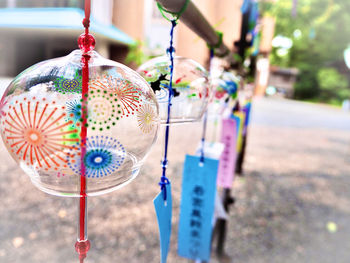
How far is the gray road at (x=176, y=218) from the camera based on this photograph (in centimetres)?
208

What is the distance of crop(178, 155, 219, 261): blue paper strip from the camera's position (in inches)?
34.5

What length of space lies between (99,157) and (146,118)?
0.09 m

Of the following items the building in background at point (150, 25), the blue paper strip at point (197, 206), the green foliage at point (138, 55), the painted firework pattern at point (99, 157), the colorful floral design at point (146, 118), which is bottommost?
the blue paper strip at point (197, 206)

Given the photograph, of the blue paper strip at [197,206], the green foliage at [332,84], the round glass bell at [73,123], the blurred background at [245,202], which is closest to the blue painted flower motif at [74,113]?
the round glass bell at [73,123]

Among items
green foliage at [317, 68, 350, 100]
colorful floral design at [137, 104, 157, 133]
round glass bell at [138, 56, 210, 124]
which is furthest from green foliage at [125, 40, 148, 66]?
green foliage at [317, 68, 350, 100]

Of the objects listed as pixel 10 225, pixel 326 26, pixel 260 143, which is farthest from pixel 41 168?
pixel 326 26

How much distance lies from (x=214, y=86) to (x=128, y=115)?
55 cm

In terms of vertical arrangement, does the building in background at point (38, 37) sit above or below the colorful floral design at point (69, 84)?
above

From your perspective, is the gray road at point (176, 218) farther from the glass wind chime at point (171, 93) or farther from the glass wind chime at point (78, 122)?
the glass wind chime at point (78, 122)

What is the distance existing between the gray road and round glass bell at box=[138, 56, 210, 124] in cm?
159

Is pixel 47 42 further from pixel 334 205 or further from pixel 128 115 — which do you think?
pixel 128 115

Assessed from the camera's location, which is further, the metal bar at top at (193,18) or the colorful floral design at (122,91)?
the metal bar at top at (193,18)

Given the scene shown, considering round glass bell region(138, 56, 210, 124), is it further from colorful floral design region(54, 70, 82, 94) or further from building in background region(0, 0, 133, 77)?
building in background region(0, 0, 133, 77)

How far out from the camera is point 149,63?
65cm
